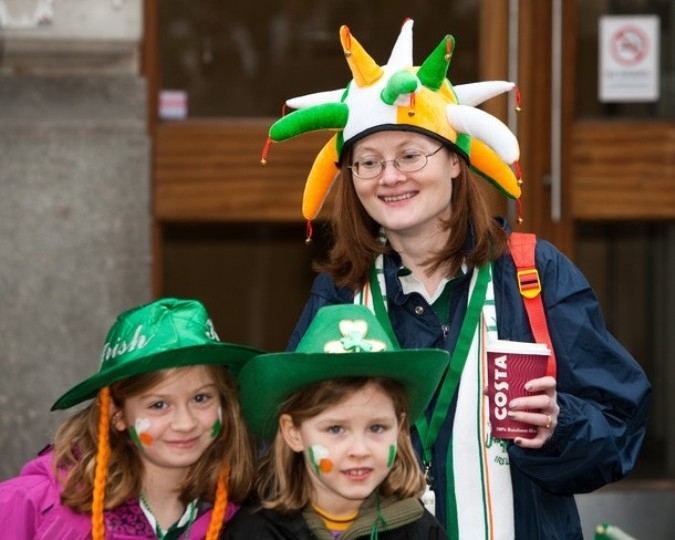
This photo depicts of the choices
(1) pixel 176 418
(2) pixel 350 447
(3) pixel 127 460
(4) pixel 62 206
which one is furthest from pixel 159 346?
(4) pixel 62 206

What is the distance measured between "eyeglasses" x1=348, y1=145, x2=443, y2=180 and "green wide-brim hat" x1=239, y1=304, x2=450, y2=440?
397 millimetres

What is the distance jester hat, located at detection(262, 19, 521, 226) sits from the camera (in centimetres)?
412

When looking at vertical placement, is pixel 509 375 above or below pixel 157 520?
above

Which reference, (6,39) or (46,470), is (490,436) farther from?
(6,39)

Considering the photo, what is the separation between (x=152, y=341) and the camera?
401 centimetres

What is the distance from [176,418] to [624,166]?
11.1 ft

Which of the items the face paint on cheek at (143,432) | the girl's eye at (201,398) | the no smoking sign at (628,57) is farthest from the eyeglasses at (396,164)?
the no smoking sign at (628,57)

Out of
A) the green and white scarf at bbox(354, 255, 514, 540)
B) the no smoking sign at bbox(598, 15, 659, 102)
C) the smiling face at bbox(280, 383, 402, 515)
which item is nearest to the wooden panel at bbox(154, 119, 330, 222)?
the no smoking sign at bbox(598, 15, 659, 102)

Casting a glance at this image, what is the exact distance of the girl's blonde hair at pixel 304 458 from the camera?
3.84m

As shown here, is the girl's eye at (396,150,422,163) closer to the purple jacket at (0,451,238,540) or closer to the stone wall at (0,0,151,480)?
the purple jacket at (0,451,238,540)

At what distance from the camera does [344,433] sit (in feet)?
12.5

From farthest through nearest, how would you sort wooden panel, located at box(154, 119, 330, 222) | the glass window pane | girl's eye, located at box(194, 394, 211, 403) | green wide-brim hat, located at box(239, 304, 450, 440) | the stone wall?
the glass window pane, wooden panel, located at box(154, 119, 330, 222), the stone wall, girl's eye, located at box(194, 394, 211, 403), green wide-brim hat, located at box(239, 304, 450, 440)

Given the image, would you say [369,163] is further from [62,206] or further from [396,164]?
[62,206]

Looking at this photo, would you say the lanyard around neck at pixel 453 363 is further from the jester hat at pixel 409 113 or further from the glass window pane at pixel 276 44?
the glass window pane at pixel 276 44
